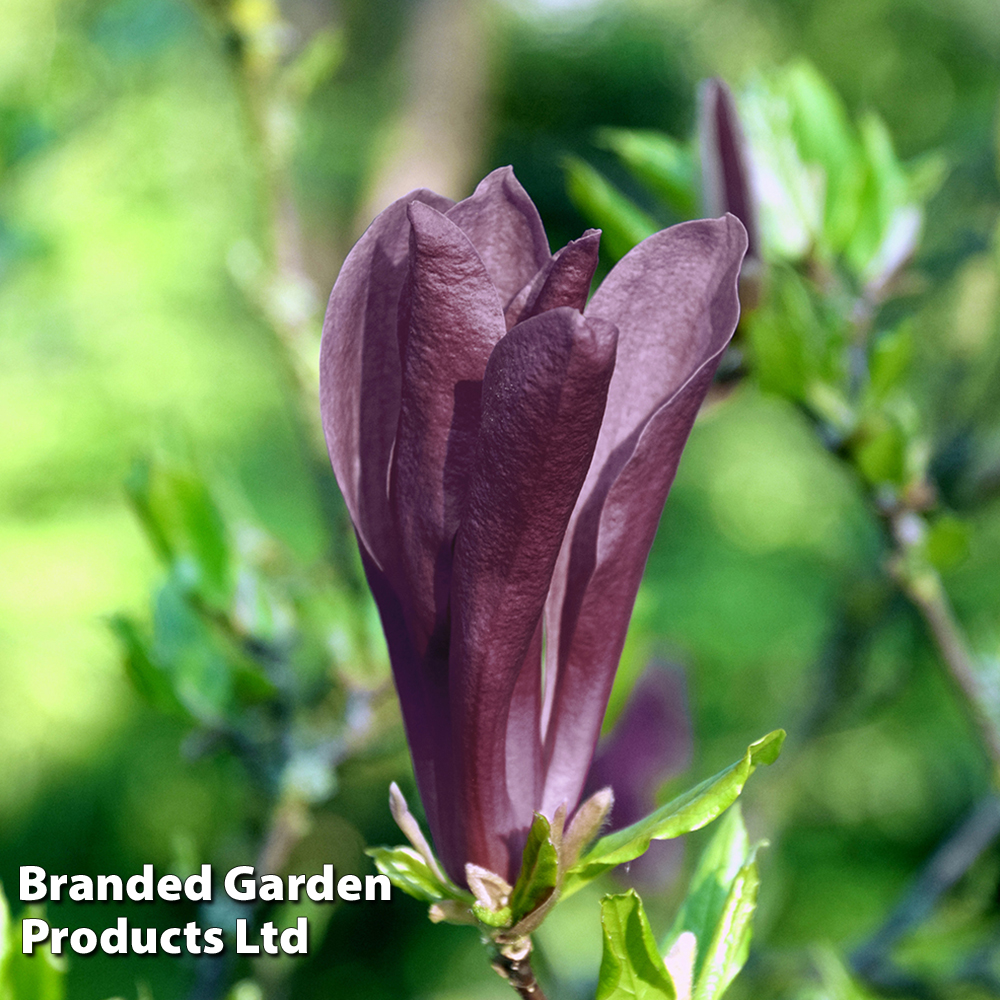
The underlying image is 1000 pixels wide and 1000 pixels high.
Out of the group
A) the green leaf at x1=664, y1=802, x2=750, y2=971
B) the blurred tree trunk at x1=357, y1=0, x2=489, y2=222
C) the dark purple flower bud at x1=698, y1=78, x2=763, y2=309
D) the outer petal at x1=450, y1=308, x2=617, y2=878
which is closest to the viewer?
the outer petal at x1=450, y1=308, x2=617, y2=878

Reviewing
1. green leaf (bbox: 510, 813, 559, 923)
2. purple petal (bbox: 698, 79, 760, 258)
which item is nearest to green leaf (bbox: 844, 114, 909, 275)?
purple petal (bbox: 698, 79, 760, 258)

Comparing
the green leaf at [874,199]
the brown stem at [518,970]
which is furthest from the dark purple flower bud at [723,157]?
the brown stem at [518,970]

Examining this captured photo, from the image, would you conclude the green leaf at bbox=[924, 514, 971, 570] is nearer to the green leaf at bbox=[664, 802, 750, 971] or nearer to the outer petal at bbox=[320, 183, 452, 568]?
the green leaf at bbox=[664, 802, 750, 971]

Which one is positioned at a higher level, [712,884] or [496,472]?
[496,472]

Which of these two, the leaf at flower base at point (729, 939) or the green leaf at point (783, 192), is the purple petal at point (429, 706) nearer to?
the leaf at flower base at point (729, 939)

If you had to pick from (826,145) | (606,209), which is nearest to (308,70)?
(606,209)

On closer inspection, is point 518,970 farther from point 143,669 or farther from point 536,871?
point 143,669

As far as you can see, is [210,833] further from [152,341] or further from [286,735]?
[286,735]
